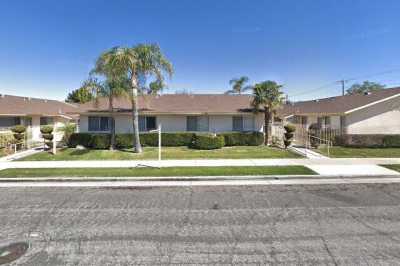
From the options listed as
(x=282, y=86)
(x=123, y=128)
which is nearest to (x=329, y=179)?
(x=282, y=86)

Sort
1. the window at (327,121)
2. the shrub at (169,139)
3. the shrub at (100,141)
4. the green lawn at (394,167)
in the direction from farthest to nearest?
the window at (327,121) < the shrub at (169,139) < the shrub at (100,141) < the green lawn at (394,167)

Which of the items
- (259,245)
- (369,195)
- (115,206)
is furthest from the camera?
(369,195)

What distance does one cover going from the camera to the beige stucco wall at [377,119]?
20.5m

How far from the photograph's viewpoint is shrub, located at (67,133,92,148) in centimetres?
1889

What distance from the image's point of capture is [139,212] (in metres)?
6.51

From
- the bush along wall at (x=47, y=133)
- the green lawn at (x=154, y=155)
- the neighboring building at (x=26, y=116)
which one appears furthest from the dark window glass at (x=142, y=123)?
the bush along wall at (x=47, y=133)

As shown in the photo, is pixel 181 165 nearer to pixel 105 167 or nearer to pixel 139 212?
pixel 105 167

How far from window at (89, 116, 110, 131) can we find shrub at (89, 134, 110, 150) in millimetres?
1666

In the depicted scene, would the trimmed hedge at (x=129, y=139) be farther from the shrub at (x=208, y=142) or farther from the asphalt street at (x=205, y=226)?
the asphalt street at (x=205, y=226)

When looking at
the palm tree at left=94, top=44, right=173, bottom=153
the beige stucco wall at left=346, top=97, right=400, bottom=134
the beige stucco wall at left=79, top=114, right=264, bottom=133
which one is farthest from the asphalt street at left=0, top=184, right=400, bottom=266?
the beige stucco wall at left=346, top=97, right=400, bottom=134

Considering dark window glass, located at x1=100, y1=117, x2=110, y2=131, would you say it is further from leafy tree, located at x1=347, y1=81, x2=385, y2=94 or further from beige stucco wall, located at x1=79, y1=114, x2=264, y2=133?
leafy tree, located at x1=347, y1=81, x2=385, y2=94

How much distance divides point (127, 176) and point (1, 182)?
4.80 metres

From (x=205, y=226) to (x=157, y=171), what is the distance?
5.97m

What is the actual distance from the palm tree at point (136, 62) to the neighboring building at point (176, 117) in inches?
141
